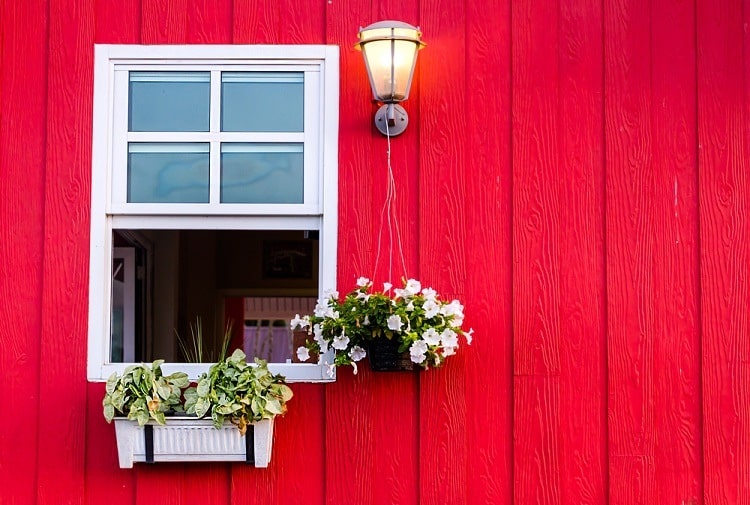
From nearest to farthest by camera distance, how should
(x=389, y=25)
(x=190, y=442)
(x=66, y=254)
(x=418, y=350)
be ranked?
(x=418, y=350), (x=190, y=442), (x=389, y=25), (x=66, y=254)

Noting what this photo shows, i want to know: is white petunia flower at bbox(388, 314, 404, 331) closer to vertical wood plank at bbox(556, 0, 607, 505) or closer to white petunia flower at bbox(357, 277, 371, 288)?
white petunia flower at bbox(357, 277, 371, 288)

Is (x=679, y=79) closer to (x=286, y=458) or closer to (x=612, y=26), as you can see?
(x=612, y=26)

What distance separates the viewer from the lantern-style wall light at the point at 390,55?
3639mm

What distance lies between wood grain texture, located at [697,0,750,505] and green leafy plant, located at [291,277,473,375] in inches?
34.5

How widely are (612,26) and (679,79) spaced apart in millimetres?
297

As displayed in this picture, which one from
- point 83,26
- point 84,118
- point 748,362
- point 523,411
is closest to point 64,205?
point 84,118

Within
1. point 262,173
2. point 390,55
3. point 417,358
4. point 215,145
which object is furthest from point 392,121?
point 417,358

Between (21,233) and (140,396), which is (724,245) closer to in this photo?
(140,396)

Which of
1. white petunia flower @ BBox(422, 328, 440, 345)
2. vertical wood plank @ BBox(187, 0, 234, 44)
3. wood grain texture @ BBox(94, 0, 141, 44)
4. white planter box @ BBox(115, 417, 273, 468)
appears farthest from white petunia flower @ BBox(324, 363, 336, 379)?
wood grain texture @ BBox(94, 0, 141, 44)

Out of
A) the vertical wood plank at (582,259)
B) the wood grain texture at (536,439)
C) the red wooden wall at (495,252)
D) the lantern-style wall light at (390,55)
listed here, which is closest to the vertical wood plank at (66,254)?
the red wooden wall at (495,252)

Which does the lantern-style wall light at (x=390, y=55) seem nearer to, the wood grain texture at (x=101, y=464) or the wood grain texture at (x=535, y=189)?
the wood grain texture at (x=535, y=189)

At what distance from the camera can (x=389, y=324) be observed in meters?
3.46

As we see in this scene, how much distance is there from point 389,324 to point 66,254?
3.82 ft

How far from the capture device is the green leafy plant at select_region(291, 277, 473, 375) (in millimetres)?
3471
